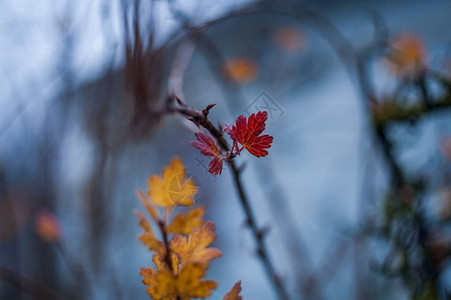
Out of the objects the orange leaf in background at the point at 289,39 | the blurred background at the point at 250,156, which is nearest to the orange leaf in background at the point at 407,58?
the blurred background at the point at 250,156

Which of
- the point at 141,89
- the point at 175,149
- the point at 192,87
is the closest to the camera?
the point at 141,89

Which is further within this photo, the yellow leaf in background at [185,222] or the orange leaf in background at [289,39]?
the orange leaf in background at [289,39]

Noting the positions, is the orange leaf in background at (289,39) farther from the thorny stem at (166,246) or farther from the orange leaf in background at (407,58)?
the thorny stem at (166,246)

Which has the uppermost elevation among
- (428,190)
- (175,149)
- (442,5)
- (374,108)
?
(442,5)

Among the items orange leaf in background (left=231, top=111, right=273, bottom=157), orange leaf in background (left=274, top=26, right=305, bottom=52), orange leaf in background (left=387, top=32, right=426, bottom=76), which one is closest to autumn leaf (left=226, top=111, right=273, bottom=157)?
orange leaf in background (left=231, top=111, right=273, bottom=157)

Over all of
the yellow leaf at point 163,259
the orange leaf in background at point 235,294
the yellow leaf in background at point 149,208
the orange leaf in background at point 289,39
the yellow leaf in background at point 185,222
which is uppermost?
the orange leaf in background at point 289,39

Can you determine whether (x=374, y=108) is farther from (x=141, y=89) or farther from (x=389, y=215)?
(x=141, y=89)

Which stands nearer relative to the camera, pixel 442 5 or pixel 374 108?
pixel 374 108

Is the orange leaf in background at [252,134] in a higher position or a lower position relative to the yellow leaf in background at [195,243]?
higher

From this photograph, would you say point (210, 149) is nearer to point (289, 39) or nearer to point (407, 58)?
point (407, 58)

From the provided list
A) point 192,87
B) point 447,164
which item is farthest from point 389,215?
point 192,87
